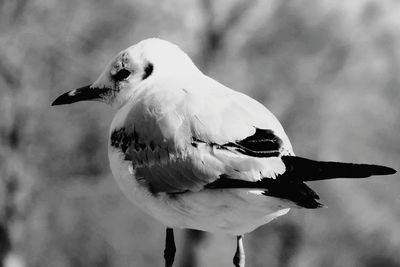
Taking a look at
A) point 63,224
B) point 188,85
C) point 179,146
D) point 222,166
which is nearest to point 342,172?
point 222,166

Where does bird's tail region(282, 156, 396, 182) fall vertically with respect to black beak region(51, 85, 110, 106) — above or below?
below

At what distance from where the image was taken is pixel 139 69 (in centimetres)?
302

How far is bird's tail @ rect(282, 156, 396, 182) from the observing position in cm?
210

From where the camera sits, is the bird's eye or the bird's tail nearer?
the bird's tail

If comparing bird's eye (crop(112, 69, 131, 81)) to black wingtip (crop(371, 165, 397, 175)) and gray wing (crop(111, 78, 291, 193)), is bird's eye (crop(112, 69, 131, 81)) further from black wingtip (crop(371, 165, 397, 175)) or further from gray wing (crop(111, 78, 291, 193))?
black wingtip (crop(371, 165, 397, 175))

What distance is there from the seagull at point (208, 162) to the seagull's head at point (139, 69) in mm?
95

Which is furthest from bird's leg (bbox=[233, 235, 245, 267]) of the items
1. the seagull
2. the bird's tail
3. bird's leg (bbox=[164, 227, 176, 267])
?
the bird's tail

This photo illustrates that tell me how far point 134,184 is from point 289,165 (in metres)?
0.65

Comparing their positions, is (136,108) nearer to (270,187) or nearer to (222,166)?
(222,166)

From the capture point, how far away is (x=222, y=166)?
236 cm

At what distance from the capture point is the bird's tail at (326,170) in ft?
6.88

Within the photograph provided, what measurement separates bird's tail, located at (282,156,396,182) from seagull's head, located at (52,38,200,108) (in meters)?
0.86

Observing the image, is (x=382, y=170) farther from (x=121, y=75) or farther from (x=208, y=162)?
(x=121, y=75)

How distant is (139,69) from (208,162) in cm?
78
